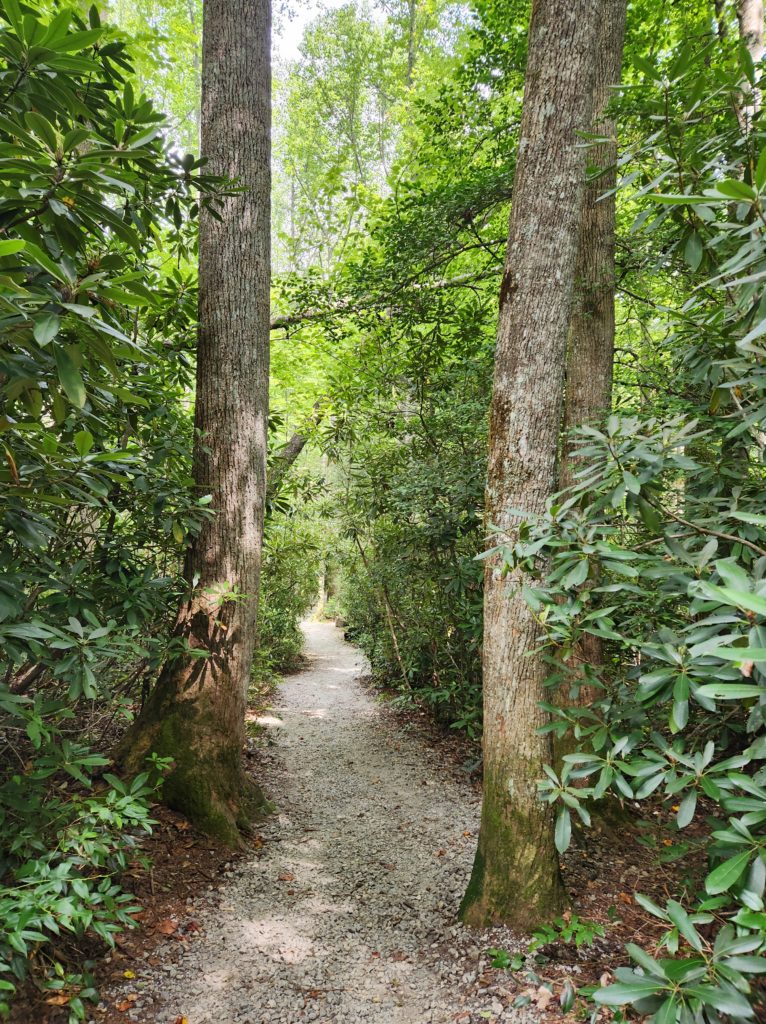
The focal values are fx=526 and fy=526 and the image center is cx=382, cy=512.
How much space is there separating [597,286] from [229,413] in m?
2.64

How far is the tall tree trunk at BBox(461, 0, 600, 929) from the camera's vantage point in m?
2.34

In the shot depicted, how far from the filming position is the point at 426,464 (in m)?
5.18

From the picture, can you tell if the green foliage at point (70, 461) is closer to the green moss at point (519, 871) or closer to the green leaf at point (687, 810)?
the green moss at point (519, 871)

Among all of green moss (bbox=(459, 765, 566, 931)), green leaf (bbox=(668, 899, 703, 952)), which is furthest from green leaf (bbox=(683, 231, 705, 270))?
green moss (bbox=(459, 765, 566, 931))

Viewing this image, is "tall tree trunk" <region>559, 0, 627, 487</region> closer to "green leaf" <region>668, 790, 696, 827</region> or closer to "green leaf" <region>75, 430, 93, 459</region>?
"green leaf" <region>668, 790, 696, 827</region>

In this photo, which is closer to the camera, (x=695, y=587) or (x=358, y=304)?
(x=695, y=587)

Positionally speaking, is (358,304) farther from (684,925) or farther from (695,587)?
(684,925)

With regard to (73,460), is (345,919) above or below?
below

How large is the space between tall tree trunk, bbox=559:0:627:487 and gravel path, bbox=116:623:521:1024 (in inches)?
118

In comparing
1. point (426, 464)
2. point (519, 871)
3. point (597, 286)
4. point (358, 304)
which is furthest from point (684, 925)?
point (358, 304)

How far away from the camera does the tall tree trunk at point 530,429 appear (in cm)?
234

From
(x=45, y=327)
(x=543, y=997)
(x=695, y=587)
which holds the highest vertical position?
(x=45, y=327)

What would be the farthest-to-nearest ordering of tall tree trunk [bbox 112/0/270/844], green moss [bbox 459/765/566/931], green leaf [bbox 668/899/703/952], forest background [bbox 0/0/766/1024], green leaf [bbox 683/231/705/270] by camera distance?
tall tree trunk [bbox 112/0/270/844]
green moss [bbox 459/765/566/931]
green leaf [bbox 683/231/705/270]
forest background [bbox 0/0/766/1024]
green leaf [bbox 668/899/703/952]

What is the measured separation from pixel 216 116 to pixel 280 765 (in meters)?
5.16
